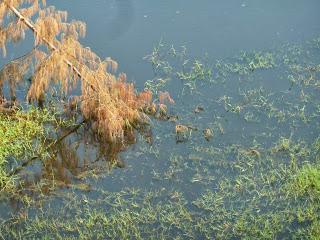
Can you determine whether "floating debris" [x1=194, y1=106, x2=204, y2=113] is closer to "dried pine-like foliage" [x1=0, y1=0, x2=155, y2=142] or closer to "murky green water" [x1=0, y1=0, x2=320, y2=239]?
"murky green water" [x1=0, y1=0, x2=320, y2=239]

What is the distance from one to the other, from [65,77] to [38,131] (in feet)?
2.45

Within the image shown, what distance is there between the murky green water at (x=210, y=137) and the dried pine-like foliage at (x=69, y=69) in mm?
450

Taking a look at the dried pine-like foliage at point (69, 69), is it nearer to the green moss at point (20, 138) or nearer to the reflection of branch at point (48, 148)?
the reflection of branch at point (48, 148)

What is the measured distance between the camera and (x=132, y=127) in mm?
6770

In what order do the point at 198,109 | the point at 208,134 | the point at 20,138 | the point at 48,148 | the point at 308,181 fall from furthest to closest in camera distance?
the point at 198,109, the point at 208,134, the point at 48,148, the point at 20,138, the point at 308,181

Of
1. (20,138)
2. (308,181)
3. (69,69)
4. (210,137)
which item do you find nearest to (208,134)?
(210,137)

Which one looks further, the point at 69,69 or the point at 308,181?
the point at 69,69

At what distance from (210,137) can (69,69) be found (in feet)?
6.42

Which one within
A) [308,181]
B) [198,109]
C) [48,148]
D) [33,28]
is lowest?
[308,181]

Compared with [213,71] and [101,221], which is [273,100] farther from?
[101,221]

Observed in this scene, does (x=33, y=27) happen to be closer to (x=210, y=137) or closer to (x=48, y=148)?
(x=48, y=148)

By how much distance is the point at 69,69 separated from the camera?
21.6 feet

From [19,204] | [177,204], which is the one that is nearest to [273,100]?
[177,204]

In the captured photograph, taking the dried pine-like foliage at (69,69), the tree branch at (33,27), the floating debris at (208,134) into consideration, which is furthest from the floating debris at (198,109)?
the tree branch at (33,27)
